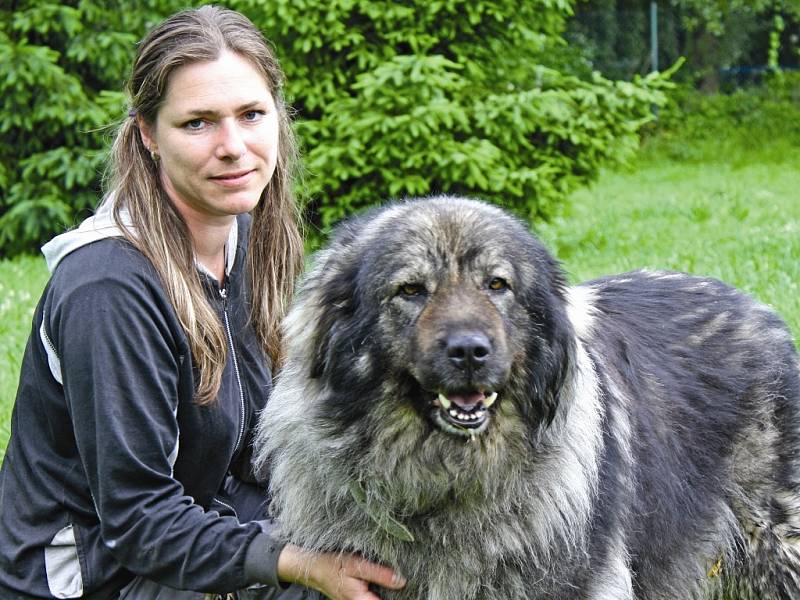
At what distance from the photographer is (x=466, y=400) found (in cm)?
A: 281

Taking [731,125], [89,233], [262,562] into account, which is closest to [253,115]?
[89,233]

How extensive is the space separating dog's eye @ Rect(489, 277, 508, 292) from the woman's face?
0.83 meters

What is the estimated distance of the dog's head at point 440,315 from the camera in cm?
280

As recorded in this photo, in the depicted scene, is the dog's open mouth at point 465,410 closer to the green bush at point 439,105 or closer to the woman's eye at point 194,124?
the woman's eye at point 194,124

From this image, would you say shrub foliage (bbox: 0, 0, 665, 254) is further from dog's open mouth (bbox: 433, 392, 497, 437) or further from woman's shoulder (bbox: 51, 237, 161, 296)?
dog's open mouth (bbox: 433, 392, 497, 437)

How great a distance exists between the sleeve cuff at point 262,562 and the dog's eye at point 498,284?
0.98 meters

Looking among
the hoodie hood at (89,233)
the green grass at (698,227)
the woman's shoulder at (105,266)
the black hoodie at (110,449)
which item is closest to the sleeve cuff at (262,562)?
the black hoodie at (110,449)

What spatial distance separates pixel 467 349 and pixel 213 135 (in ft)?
3.57

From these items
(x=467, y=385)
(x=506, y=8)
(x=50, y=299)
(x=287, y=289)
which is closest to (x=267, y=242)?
(x=287, y=289)

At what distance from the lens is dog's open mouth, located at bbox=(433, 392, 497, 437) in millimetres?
2807

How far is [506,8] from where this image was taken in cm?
891

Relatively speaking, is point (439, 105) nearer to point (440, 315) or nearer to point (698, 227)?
point (698, 227)

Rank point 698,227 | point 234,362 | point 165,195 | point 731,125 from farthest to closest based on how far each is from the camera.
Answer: point 731,125, point 698,227, point 234,362, point 165,195

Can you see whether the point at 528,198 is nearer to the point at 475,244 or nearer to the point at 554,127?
the point at 554,127
